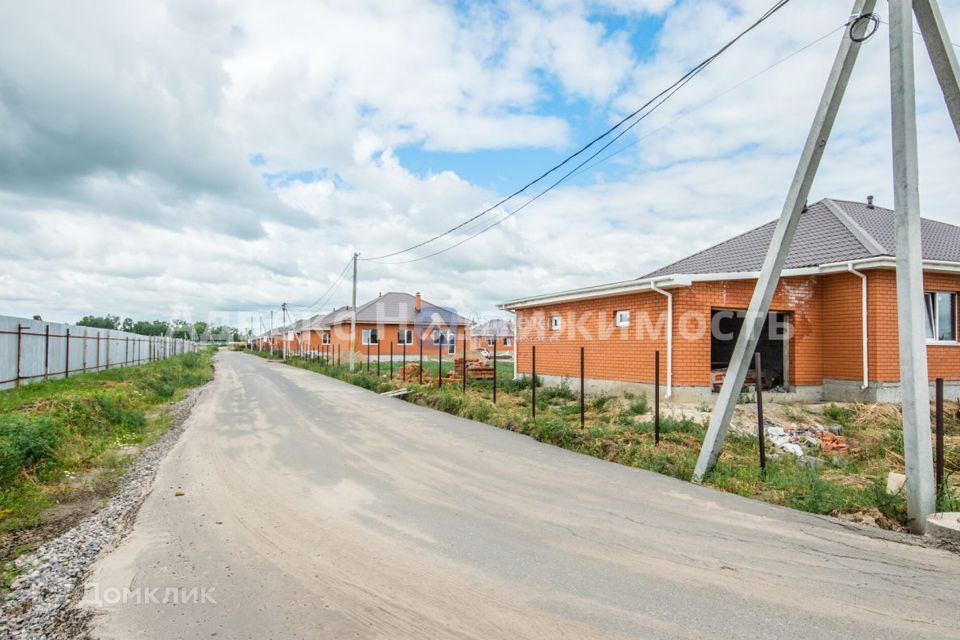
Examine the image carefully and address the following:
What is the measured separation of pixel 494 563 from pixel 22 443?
641cm

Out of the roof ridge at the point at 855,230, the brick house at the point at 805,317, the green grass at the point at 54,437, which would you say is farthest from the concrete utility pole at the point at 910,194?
the green grass at the point at 54,437

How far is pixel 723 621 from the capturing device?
10.1 feet

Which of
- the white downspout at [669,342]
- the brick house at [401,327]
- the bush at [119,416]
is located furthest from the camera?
the brick house at [401,327]

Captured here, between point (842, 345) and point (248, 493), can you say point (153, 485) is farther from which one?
point (842, 345)

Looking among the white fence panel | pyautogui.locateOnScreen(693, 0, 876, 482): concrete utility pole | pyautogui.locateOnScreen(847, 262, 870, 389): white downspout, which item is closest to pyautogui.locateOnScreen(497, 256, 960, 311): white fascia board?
pyautogui.locateOnScreen(847, 262, 870, 389): white downspout

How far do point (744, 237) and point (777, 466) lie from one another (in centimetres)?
1145

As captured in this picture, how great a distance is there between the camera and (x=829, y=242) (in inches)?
522

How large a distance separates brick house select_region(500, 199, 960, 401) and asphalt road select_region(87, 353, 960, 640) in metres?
6.12

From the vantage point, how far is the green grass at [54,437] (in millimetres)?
5750

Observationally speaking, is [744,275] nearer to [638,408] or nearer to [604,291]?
[604,291]

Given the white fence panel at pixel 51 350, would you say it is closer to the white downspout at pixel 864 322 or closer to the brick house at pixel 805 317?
the brick house at pixel 805 317

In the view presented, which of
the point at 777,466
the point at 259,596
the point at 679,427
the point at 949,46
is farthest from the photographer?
the point at 679,427

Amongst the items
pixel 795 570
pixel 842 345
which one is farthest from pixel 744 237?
pixel 795 570

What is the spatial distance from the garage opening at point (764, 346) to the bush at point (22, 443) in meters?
12.5
